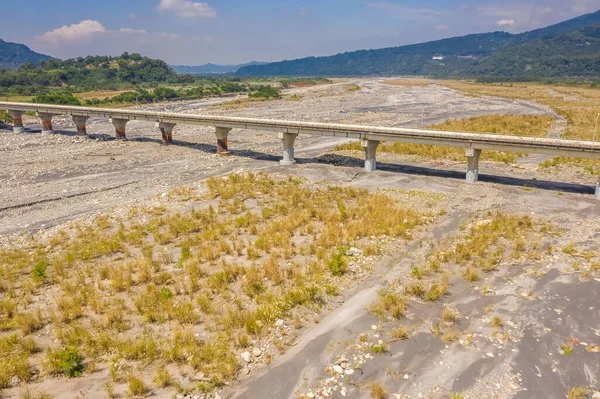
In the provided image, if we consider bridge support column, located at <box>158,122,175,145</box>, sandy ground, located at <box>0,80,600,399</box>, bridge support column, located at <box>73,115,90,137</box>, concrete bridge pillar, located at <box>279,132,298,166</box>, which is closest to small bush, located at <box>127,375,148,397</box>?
sandy ground, located at <box>0,80,600,399</box>

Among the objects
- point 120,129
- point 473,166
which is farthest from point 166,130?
point 473,166

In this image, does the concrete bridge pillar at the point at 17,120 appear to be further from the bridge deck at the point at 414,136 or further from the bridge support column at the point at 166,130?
the bridge support column at the point at 166,130

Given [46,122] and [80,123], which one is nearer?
[80,123]

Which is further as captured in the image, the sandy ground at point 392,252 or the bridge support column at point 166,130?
the bridge support column at point 166,130

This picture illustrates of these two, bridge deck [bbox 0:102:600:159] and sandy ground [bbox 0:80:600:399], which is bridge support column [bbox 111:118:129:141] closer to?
sandy ground [bbox 0:80:600:399]

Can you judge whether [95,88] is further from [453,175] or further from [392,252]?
[392,252]

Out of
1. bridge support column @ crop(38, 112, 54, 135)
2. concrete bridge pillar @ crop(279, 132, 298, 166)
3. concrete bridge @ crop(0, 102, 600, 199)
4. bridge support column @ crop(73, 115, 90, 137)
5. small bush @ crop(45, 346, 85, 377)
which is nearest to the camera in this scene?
small bush @ crop(45, 346, 85, 377)

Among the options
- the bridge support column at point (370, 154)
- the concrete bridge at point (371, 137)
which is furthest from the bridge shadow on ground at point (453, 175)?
the concrete bridge at point (371, 137)

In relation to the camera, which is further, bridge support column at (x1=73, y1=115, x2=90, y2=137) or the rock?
bridge support column at (x1=73, y1=115, x2=90, y2=137)
